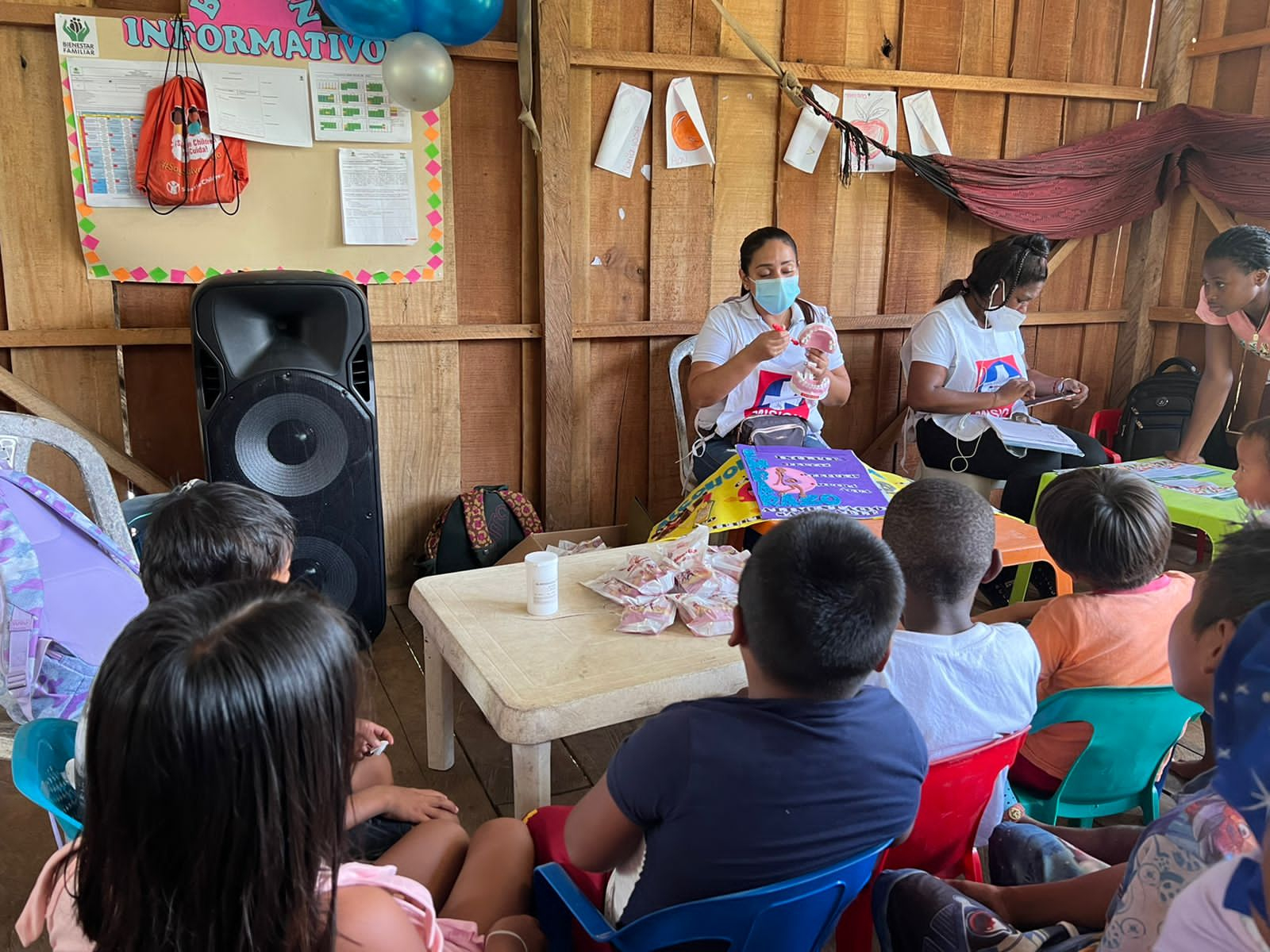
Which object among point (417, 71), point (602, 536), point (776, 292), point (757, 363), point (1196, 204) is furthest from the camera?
point (1196, 204)

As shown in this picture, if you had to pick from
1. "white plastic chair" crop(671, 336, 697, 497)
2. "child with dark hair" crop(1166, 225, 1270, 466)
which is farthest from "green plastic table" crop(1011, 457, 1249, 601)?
"white plastic chair" crop(671, 336, 697, 497)

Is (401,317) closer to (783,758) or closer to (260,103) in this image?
Answer: (260,103)

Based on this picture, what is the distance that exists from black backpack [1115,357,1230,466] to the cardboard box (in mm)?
2033

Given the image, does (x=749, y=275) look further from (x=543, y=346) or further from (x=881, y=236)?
(x=881, y=236)

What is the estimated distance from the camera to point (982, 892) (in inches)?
47.3

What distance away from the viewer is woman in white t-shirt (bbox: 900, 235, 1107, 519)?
3070mm

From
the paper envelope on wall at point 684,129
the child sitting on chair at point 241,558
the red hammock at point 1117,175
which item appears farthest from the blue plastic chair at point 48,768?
the red hammock at point 1117,175

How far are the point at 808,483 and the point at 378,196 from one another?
1.59m

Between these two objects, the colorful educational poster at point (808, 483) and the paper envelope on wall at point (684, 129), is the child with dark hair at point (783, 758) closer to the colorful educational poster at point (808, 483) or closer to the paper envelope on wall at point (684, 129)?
the colorful educational poster at point (808, 483)

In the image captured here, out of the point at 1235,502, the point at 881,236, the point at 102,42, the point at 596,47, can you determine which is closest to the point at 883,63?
the point at 881,236

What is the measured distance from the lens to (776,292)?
9.29 feet

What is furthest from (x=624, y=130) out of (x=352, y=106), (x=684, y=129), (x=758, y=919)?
(x=758, y=919)

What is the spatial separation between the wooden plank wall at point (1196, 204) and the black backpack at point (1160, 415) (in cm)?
26

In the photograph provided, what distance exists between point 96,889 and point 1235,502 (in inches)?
97.2
